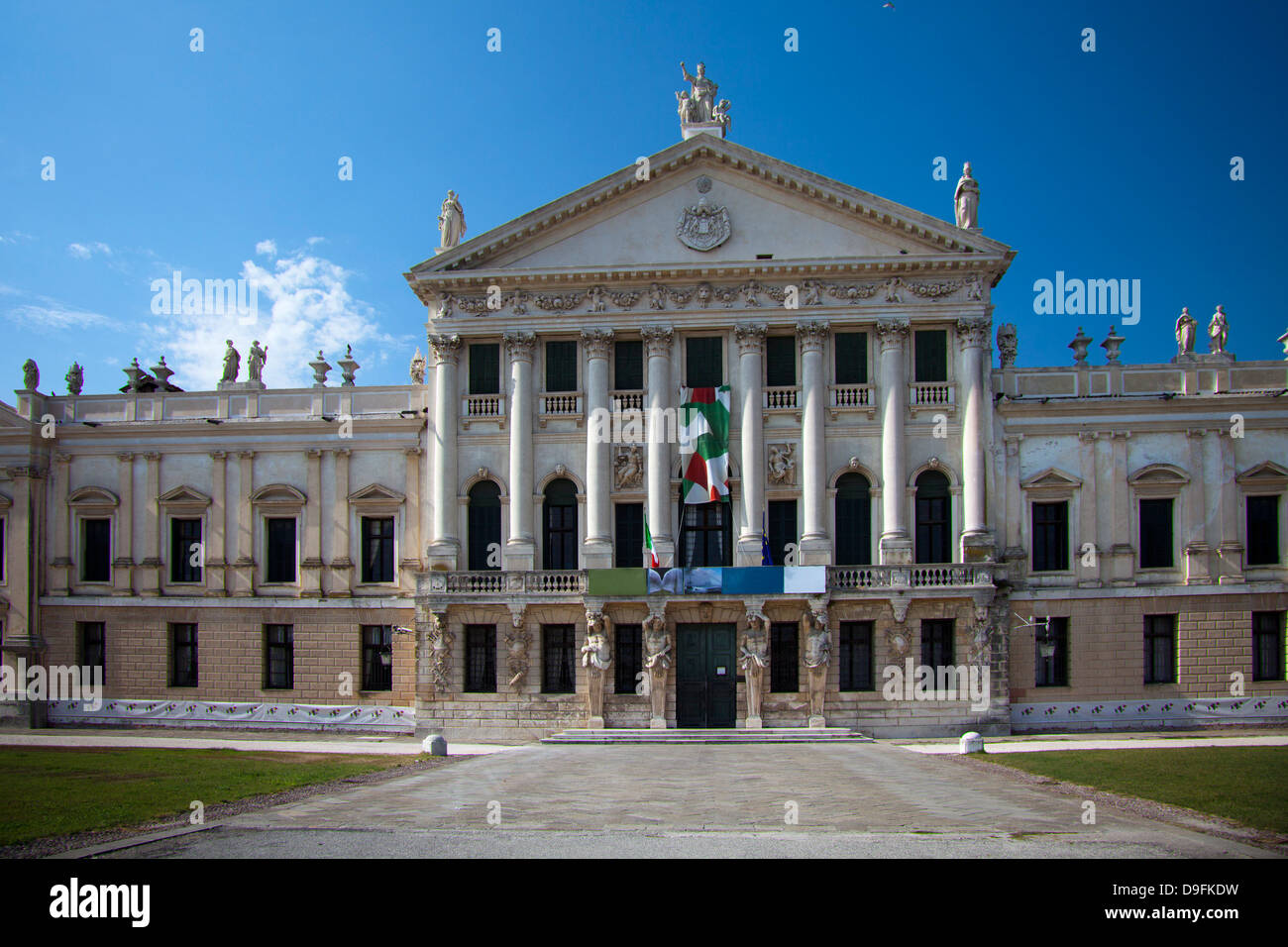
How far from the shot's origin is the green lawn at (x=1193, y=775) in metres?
16.3

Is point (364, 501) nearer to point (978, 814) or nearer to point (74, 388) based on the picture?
point (74, 388)

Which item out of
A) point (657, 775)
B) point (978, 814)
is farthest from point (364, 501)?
point (978, 814)

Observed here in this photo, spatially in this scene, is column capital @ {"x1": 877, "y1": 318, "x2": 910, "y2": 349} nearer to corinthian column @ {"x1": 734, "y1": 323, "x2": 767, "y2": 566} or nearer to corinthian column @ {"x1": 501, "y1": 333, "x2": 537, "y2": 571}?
corinthian column @ {"x1": 734, "y1": 323, "x2": 767, "y2": 566}

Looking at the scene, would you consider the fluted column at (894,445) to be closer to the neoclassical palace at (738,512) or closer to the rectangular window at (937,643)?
the neoclassical palace at (738,512)

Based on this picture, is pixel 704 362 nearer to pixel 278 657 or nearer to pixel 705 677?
pixel 705 677

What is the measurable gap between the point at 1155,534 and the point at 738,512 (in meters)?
14.9

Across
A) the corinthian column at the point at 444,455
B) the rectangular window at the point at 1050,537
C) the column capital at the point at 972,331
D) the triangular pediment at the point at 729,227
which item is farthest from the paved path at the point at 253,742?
the column capital at the point at 972,331

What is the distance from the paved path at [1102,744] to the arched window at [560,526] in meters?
13.5

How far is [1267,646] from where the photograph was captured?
3550 cm

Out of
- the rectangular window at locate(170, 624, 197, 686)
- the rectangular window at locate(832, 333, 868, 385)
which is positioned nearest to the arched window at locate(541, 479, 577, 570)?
the rectangular window at locate(832, 333, 868, 385)

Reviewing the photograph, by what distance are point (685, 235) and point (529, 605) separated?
14.3 metres

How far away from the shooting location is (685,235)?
36531mm

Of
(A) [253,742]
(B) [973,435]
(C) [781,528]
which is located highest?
(B) [973,435]

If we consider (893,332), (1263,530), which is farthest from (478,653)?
(1263,530)
